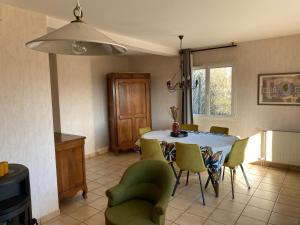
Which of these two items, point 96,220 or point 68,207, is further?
point 68,207

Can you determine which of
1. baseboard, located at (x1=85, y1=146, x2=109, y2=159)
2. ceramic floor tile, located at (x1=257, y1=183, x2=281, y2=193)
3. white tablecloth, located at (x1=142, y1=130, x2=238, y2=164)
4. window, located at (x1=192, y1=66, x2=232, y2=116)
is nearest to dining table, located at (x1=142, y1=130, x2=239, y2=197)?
white tablecloth, located at (x1=142, y1=130, x2=238, y2=164)

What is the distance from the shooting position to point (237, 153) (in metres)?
3.21

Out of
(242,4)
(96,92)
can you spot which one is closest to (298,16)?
(242,4)

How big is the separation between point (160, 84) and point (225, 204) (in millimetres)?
3463

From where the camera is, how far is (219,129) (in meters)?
4.15

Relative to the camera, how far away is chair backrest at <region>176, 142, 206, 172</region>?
3.04 m

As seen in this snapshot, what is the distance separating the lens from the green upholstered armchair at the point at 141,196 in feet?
6.31

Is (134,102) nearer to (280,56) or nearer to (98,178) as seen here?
(98,178)

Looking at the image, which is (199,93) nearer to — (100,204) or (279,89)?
(279,89)

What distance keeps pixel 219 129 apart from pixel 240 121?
2.63 ft

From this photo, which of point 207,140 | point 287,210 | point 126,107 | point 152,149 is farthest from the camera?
point 126,107

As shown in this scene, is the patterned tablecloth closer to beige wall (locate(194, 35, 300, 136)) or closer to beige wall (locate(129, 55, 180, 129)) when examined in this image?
beige wall (locate(194, 35, 300, 136))

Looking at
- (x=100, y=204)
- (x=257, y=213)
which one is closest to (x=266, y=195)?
(x=257, y=213)

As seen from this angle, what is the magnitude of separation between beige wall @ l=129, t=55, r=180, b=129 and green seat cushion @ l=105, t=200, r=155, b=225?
11.8 feet
